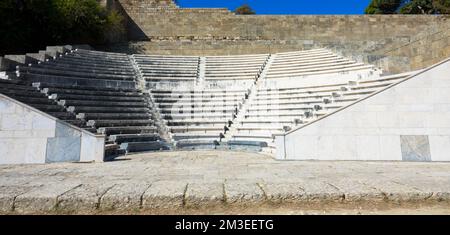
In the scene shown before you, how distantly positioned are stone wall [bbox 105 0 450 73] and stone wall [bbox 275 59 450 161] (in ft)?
41.0

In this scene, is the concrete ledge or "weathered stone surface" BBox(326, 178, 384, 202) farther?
"weathered stone surface" BBox(326, 178, 384, 202)

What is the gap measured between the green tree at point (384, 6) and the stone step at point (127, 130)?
127 feet

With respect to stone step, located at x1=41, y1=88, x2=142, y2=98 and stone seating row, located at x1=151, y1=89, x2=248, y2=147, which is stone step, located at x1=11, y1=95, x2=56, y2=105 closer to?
stone step, located at x1=41, y1=88, x2=142, y2=98

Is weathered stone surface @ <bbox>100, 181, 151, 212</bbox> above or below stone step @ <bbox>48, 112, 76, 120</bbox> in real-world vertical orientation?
below

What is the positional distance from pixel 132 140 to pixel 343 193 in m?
6.97

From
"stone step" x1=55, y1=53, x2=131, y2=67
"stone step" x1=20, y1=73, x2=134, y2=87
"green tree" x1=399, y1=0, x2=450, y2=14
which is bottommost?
"stone step" x1=20, y1=73, x2=134, y2=87

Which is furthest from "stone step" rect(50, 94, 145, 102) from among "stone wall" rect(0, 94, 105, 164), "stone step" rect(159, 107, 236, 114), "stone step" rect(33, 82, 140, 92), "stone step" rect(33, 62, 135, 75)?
"stone step" rect(33, 62, 135, 75)

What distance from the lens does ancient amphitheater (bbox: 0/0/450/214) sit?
6312 mm

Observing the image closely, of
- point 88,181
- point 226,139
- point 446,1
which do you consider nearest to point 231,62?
point 226,139

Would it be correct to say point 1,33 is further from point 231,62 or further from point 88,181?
point 88,181

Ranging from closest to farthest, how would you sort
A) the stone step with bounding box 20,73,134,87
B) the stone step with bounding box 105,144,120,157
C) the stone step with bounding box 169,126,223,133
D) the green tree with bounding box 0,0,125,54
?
the stone step with bounding box 105,144,120,157
the stone step with bounding box 20,73,134,87
the stone step with bounding box 169,126,223,133
the green tree with bounding box 0,0,125,54

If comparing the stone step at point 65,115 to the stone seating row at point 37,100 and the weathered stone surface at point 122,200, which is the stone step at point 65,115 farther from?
the weathered stone surface at point 122,200

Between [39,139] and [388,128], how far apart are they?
8599 mm

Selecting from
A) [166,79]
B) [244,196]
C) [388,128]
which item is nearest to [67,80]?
[166,79]
